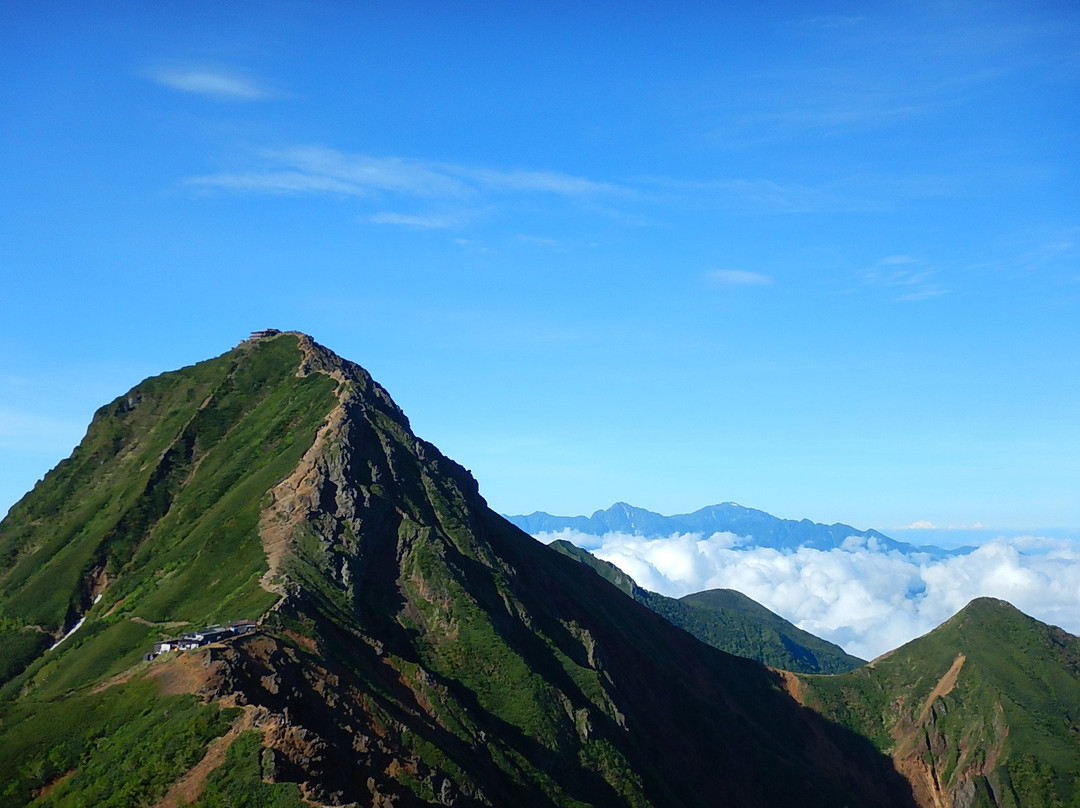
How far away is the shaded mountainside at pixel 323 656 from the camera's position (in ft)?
295

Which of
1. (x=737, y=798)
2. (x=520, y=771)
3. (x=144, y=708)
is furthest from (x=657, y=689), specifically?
(x=144, y=708)

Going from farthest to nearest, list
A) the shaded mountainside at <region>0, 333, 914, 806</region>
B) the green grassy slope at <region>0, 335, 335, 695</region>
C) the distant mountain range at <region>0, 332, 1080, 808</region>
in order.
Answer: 1. the green grassy slope at <region>0, 335, 335, 695</region>
2. the shaded mountainside at <region>0, 333, 914, 806</region>
3. the distant mountain range at <region>0, 332, 1080, 808</region>

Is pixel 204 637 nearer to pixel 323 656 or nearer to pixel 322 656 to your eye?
pixel 322 656

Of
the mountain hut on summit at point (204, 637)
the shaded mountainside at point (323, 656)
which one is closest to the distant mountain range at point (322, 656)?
the shaded mountainside at point (323, 656)

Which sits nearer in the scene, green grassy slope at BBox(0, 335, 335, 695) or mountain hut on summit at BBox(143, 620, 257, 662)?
mountain hut on summit at BBox(143, 620, 257, 662)

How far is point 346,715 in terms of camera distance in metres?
102

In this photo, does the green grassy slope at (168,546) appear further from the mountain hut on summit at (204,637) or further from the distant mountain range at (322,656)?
the mountain hut on summit at (204,637)

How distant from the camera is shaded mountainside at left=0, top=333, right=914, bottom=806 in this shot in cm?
8988

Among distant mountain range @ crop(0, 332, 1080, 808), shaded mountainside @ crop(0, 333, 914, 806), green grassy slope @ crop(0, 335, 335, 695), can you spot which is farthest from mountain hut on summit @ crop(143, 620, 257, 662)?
green grassy slope @ crop(0, 335, 335, 695)

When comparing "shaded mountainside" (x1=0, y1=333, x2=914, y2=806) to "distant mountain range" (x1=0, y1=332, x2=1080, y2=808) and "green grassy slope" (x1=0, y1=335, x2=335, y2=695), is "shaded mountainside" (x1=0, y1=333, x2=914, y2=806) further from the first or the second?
"green grassy slope" (x1=0, y1=335, x2=335, y2=695)

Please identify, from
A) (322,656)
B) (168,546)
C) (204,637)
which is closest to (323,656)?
(322,656)

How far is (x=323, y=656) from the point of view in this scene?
113438mm

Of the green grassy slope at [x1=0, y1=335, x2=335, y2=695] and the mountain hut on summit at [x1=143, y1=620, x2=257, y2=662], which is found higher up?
the green grassy slope at [x1=0, y1=335, x2=335, y2=695]

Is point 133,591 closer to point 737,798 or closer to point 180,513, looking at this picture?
point 180,513
